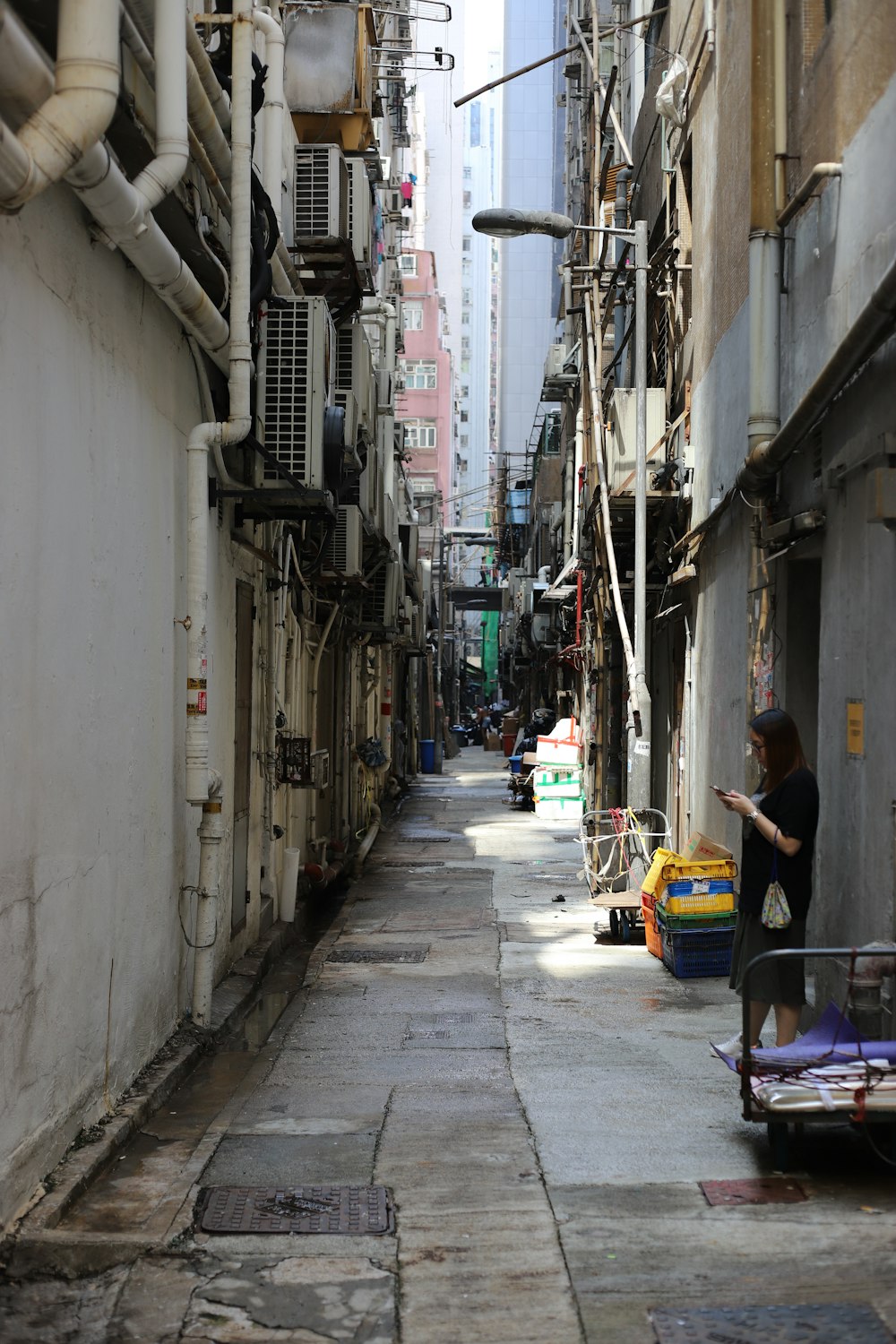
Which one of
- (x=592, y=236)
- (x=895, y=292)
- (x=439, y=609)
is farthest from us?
(x=439, y=609)

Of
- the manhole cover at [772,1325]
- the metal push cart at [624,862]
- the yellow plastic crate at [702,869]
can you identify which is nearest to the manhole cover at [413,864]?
the metal push cart at [624,862]

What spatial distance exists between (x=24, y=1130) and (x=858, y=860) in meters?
4.07

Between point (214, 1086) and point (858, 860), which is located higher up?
point (858, 860)

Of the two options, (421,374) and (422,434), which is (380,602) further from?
(421,374)

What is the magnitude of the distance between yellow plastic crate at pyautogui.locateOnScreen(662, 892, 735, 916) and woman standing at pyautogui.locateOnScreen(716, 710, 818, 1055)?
10.6 feet

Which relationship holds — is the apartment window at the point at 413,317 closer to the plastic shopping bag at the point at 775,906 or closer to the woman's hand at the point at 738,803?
the woman's hand at the point at 738,803

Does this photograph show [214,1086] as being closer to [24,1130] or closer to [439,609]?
[24,1130]

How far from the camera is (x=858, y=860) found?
22.2 ft

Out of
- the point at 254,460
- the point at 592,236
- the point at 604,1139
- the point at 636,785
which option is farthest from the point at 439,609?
the point at 604,1139

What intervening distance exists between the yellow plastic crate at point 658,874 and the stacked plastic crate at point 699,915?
117mm

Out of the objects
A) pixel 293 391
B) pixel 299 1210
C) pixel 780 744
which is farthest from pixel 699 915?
pixel 299 1210

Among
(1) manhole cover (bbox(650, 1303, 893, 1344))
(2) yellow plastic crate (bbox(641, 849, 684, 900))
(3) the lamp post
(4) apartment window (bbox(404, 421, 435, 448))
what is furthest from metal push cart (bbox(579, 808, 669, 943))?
(4) apartment window (bbox(404, 421, 435, 448))

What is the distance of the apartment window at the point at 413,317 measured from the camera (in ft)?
222

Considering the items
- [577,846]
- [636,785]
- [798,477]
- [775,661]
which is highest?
[798,477]
